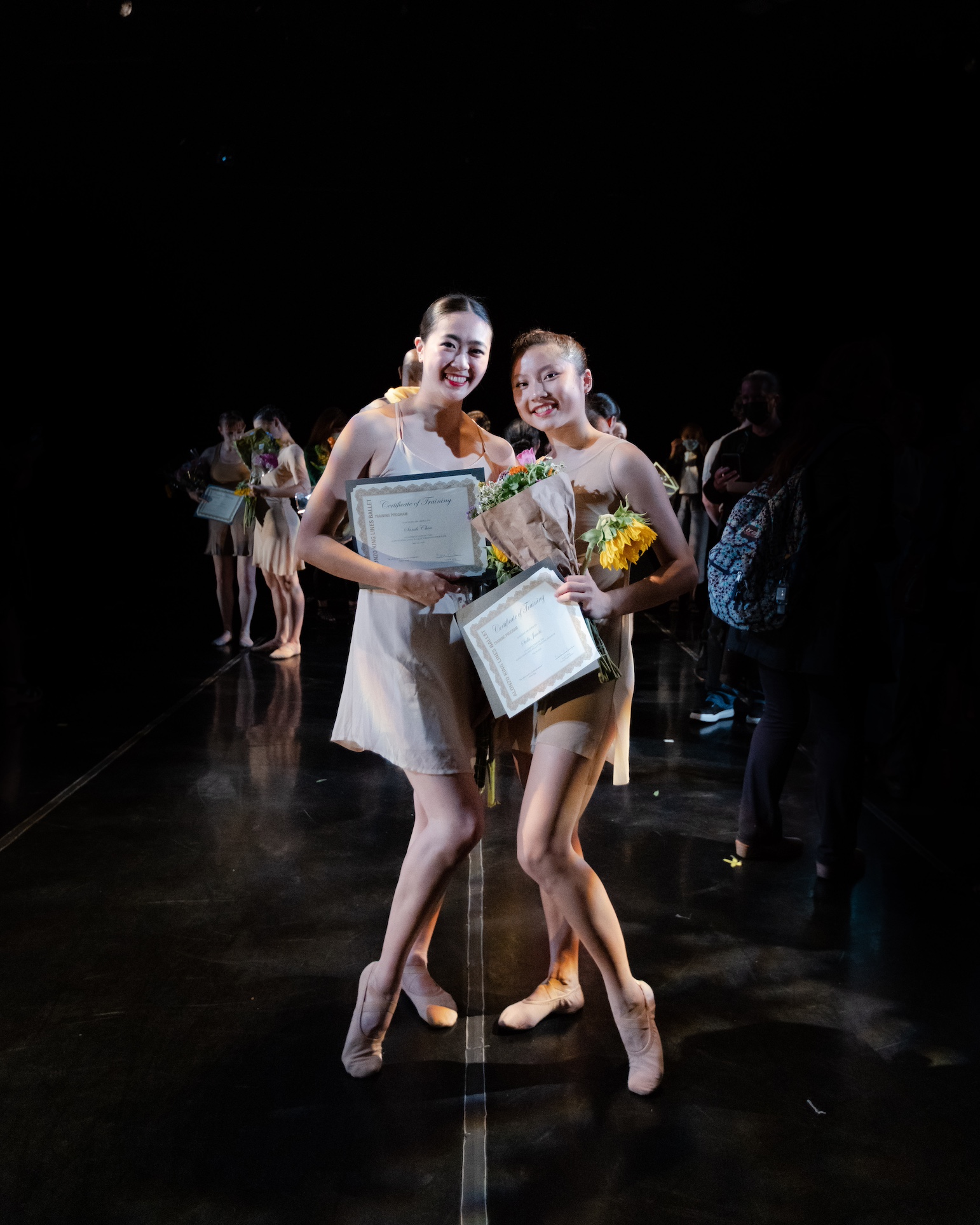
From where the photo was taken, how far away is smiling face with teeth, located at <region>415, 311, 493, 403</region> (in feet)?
6.24

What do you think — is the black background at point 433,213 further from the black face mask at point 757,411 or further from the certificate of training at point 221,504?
the black face mask at point 757,411

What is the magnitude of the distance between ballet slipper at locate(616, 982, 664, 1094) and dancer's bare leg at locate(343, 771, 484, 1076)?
461 millimetres

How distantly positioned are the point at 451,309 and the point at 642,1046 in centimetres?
154

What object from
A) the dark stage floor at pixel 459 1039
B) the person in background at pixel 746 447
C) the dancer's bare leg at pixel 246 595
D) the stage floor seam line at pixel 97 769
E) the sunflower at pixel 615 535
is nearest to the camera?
the dark stage floor at pixel 459 1039

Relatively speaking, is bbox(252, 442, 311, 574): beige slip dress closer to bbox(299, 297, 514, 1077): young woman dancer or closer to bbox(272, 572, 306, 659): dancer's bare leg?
bbox(272, 572, 306, 659): dancer's bare leg

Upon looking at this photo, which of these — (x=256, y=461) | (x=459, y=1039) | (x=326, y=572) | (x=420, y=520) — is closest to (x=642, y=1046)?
(x=459, y=1039)

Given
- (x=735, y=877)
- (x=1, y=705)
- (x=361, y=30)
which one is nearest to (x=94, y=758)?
(x=1, y=705)

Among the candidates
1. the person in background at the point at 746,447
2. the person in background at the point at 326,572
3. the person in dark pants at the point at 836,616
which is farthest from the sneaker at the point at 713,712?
the person in background at the point at 326,572

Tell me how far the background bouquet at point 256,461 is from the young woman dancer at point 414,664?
15.1 ft

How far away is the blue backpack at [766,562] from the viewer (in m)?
2.88

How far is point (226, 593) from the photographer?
23.4 ft

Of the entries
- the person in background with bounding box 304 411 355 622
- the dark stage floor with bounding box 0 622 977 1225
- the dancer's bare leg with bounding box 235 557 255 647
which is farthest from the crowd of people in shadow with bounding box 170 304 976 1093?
the dancer's bare leg with bounding box 235 557 255 647

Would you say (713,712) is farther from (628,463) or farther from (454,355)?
(454,355)

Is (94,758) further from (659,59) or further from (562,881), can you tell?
(659,59)
